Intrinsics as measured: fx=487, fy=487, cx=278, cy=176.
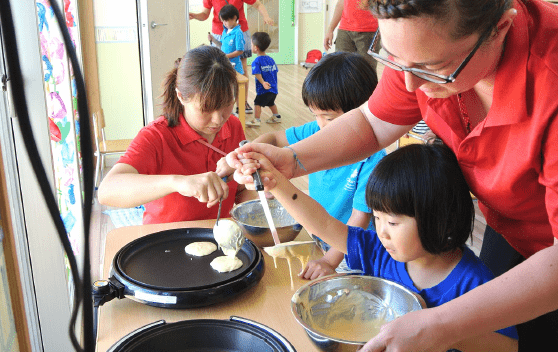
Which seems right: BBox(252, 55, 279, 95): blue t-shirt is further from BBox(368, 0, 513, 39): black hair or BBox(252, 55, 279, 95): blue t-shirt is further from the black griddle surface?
BBox(368, 0, 513, 39): black hair

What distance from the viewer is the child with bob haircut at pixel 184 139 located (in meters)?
1.55

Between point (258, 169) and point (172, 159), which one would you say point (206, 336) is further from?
point (172, 159)

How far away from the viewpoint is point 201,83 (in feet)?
5.25

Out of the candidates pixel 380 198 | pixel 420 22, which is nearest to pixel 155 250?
pixel 380 198

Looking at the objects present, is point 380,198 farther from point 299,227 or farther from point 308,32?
point 308,32

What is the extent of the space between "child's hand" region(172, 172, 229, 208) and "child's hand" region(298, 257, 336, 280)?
309 mm

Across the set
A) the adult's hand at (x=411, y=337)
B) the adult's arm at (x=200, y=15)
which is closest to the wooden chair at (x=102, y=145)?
the adult's arm at (x=200, y=15)

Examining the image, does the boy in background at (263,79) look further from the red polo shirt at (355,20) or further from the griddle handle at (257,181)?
the griddle handle at (257,181)

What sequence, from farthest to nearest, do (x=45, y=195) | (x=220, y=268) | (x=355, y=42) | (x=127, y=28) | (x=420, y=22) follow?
(x=355, y=42) → (x=127, y=28) → (x=220, y=268) → (x=420, y=22) → (x=45, y=195)

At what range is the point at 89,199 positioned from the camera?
12.3 inches

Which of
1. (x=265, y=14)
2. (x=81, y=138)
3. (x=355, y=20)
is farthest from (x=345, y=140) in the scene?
(x=265, y=14)

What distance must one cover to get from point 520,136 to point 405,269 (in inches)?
16.5

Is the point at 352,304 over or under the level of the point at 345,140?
under

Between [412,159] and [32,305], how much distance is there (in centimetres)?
132
